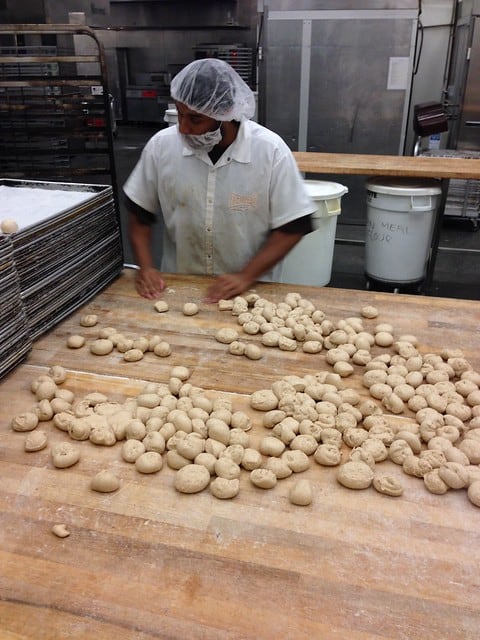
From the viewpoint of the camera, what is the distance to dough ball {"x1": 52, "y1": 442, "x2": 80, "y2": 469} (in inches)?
43.7

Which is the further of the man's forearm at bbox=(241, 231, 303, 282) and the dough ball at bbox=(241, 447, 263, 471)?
the man's forearm at bbox=(241, 231, 303, 282)

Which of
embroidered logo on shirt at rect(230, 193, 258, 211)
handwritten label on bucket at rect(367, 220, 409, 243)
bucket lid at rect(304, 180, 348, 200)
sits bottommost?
handwritten label on bucket at rect(367, 220, 409, 243)

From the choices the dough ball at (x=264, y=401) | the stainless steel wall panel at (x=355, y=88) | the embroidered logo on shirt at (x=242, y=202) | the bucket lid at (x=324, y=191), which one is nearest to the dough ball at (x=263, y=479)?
the dough ball at (x=264, y=401)

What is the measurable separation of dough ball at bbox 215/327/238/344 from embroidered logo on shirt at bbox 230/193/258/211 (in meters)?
0.66

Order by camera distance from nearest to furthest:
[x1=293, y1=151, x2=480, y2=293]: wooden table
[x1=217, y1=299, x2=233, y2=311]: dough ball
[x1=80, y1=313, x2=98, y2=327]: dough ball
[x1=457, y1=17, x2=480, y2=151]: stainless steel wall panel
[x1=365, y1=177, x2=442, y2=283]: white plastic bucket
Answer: [x1=80, y1=313, x2=98, y2=327]: dough ball < [x1=217, y1=299, x2=233, y2=311]: dough ball < [x1=293, y1=151, x2=480, y2=293]: wooden table < [x1=365, y1=177, x2=442, y2=283]: white plastic bucket < [x1=457, y1=17, x2=480, y2=151]: stainless steel wall panel

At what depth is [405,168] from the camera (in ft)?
11.2

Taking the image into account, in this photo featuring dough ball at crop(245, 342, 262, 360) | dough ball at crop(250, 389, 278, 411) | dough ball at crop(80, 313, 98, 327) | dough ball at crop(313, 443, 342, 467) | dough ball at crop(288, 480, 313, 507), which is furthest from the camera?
dough ball at crop(80, 313, 98, 327)

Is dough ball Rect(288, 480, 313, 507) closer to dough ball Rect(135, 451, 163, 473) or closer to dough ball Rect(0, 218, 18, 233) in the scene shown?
dough ball Rect(135, 451, 163, 473)

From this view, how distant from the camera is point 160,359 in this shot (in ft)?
4.93

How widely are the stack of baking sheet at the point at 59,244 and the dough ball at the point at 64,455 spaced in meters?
0.50

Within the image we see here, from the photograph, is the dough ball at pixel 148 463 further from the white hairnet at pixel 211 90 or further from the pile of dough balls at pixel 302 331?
the white hairnet at pixel 211 90

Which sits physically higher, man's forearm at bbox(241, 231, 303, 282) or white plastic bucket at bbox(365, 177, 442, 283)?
man's forearm at bbox(241, 231, 303, 282)

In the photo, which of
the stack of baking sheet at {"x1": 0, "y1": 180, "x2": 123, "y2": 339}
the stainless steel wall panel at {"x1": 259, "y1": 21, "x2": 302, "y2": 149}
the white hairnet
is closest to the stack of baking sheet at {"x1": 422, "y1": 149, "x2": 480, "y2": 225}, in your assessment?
the stainless steel wall panel at {"x1": 259, "y1": 21, "x2": 302, "y2": 149}

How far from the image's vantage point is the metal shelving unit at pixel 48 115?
248 cm
